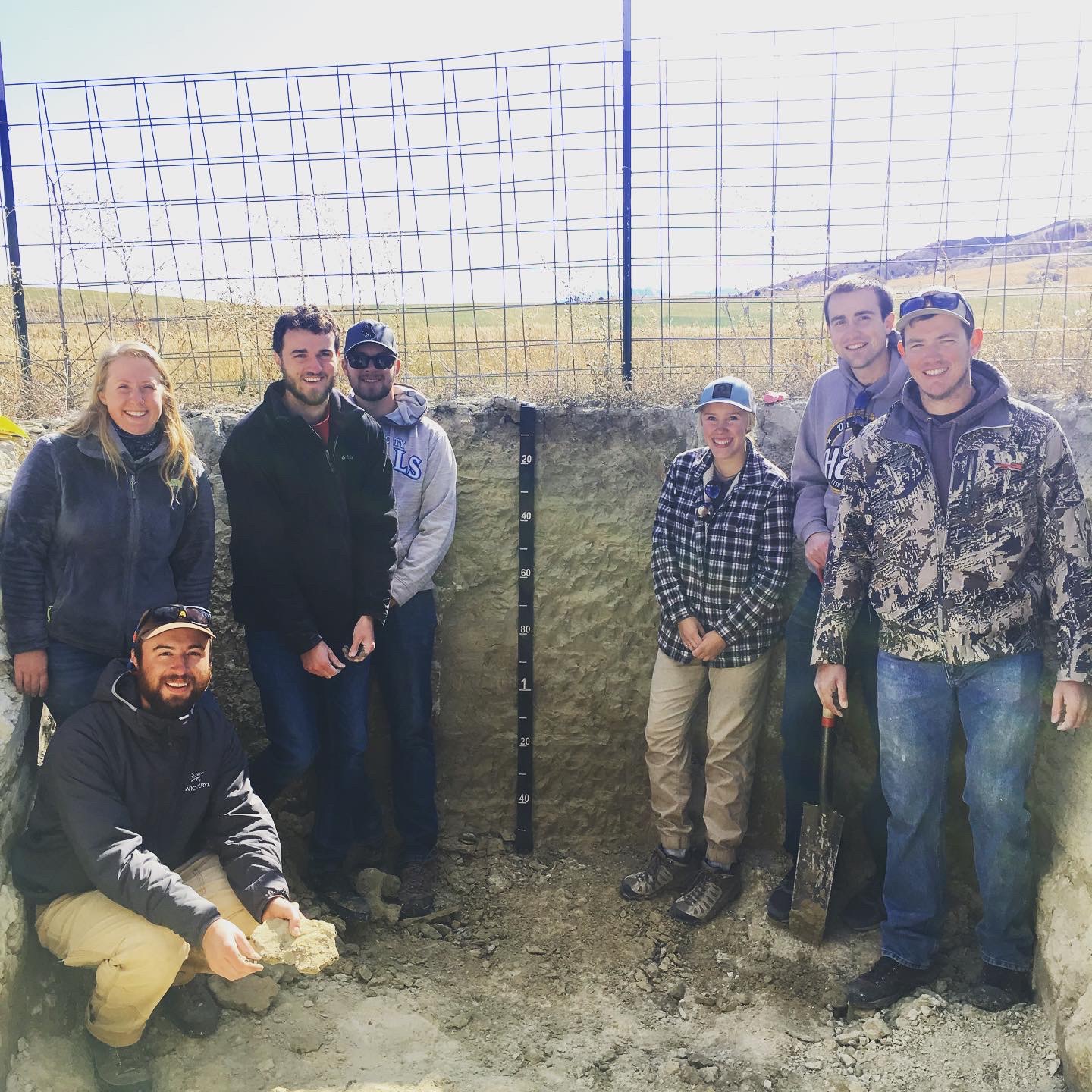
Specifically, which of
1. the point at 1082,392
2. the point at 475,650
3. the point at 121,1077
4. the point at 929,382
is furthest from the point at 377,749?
the point at 1082,392

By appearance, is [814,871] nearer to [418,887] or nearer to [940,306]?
[418,887]

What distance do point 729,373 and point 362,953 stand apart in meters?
3.44

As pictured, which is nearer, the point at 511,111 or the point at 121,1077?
the point at 121,1077

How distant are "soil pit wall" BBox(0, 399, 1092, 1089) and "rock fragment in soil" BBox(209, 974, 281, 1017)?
56.0 inches

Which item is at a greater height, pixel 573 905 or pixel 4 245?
pixel 4 245

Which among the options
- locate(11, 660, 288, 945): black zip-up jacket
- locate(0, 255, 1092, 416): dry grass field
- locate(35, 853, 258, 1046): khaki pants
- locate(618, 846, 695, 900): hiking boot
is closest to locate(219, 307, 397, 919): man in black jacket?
locate(11, 660, 288, 945): black zip-up jacket

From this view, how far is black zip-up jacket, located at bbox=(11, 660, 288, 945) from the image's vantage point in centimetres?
290

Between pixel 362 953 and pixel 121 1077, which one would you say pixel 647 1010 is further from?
pixel 121 1077

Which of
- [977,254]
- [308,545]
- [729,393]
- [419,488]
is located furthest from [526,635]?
[977,254]

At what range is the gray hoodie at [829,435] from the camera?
378 cm

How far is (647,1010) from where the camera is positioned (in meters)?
3.92

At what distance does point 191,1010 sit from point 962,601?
2.91 metres

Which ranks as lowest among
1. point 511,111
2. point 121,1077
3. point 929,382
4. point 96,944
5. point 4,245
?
point 121,1077

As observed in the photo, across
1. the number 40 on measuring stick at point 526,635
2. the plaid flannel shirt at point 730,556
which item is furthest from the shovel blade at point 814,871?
the number 40 on measuring stick at point 526,635
